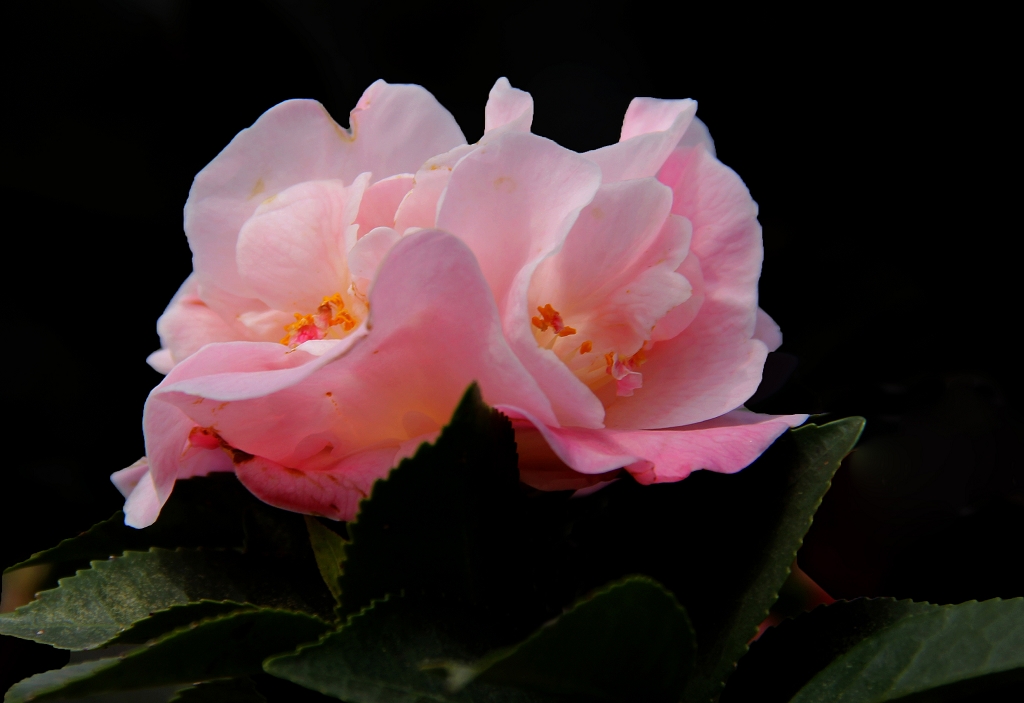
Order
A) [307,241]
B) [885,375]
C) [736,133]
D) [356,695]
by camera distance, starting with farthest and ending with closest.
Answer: [736,133] → [885,375] → [307,241] → [356,695]

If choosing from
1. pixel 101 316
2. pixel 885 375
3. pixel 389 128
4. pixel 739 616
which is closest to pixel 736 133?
pixel 885 375

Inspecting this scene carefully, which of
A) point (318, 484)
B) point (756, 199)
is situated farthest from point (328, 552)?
point (756, 199)

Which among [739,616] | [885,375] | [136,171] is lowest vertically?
[885,375]

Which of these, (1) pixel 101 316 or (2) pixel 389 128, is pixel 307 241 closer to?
(2) pixel 389 128

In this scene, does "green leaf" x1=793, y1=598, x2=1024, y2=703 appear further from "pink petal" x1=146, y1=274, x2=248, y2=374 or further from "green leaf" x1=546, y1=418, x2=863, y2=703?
"pink petal" x1=146, y1=274, x2=248, y2=374

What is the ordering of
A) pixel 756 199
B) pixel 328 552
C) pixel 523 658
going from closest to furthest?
pixel 523 658, pixel 328 552, pixel 756 199

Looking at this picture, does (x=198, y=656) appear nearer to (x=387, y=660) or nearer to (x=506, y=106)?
(x=387, y=660)

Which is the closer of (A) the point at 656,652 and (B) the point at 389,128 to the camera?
(A) the point at 656,652

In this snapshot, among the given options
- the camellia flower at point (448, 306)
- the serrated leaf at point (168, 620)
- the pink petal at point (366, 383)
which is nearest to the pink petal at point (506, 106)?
the camellia flower at point (448, 306)
